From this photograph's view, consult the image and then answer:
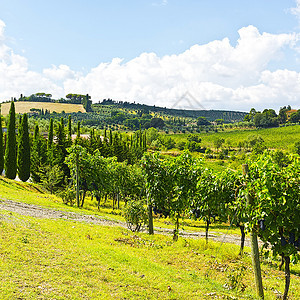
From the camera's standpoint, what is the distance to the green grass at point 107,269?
24.3ft

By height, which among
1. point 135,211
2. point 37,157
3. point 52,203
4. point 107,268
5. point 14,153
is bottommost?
point 52,203

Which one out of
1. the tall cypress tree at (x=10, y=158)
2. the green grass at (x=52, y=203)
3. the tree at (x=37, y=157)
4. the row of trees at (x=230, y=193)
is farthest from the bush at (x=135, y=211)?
the tree at (x=37, y=157)

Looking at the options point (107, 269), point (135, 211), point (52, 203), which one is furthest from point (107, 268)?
point (52, 203)

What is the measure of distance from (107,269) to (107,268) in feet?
0.29

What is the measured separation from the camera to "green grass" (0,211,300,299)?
7422mm

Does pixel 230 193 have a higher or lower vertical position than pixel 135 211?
higher

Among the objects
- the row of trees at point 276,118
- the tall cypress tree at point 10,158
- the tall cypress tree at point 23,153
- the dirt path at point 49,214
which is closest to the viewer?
the dirt path at point 49,214

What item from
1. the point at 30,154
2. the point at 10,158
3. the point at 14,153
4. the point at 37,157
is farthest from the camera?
the point at 37,157

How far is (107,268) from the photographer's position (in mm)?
9242

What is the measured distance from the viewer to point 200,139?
481 feet

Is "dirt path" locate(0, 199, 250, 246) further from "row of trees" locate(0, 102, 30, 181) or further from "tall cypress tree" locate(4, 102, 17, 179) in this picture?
"row of trees" locate(0, 102, 30, 181)

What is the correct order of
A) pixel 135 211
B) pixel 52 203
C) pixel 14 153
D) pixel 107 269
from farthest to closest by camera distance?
pixel 14 153, pixel 52 203, pixel 135 211, pixel 107 269

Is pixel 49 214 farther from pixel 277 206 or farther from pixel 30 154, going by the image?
pixel 30 154

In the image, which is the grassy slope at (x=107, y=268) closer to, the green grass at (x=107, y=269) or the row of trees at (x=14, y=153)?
the green grass at (x=107, y=269)
